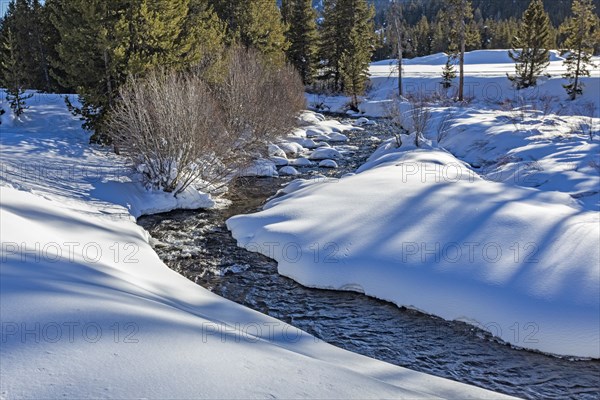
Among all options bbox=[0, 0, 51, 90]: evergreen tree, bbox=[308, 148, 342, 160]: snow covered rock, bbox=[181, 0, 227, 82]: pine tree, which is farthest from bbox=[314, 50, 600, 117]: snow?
bbox=[0, 0, 51, 90]: evergreen tree

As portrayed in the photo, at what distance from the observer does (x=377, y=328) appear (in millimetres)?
6859

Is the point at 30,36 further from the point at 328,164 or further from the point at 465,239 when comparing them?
the point at 465,239

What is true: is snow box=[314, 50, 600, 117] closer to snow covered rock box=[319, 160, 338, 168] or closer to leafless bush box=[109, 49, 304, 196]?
snow covered rock box=[319, 160, 338, 168]

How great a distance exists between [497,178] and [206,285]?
9.77m

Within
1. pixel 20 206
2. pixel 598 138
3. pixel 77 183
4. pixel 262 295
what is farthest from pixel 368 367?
pixel 598 138

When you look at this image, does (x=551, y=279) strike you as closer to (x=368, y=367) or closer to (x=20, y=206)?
(x=368, y=367)

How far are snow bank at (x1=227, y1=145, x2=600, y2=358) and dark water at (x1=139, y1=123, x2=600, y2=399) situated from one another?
25 cm

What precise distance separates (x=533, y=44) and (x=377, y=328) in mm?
32329

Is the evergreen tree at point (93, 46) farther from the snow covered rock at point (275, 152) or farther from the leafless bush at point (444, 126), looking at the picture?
the leafless bush at point (444, 126)

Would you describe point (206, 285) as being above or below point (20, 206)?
below

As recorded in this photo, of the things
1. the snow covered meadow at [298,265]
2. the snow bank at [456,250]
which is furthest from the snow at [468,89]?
the snow bank at [456,250]

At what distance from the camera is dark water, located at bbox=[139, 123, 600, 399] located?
5.69 m

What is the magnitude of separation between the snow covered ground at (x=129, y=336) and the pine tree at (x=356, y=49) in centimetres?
2499

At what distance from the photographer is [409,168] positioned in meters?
13.4
